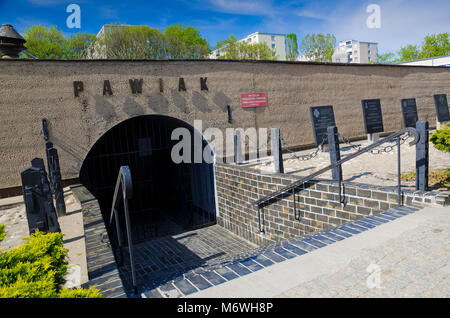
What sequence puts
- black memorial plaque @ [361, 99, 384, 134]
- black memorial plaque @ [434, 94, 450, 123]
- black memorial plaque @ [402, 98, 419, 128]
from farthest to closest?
black memorial plaque @ [434, 94, 450, 123] < black memorial plaque @ [402, 98, 419, 128] < black memorial plaque @ [361, 99, 384, 134]

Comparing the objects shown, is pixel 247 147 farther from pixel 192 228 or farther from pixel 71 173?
pixel 71 173

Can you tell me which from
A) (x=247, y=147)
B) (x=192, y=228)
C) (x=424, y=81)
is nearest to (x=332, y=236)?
(x=192, y=228)

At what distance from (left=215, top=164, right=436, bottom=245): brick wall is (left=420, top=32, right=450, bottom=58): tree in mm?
41146

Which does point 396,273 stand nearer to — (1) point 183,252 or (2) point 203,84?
(1) point 183,252

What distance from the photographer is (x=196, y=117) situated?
35.9 feet

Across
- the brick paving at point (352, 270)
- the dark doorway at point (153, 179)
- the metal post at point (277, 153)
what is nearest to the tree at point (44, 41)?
the dark doorway at point (153, 179)

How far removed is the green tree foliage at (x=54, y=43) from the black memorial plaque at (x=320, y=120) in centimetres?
3247

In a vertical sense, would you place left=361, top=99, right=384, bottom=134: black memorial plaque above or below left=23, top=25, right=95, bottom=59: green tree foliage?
below

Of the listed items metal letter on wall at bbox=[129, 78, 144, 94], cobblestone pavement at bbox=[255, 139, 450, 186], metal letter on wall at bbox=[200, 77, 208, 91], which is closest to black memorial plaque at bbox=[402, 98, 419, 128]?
cobblestone pavement at bbox=[255, 139, 450, 186]

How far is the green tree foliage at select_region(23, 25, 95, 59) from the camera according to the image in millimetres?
33719

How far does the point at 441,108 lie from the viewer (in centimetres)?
1468

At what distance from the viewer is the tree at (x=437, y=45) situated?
37.6m

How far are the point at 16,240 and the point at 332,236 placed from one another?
17.9 feet

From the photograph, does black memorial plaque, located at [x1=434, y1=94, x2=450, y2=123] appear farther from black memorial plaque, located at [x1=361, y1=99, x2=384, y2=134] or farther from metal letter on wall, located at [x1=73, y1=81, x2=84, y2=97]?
metal letter on wall, located at [x1=73, y1=81, x2=84, y2=97]
